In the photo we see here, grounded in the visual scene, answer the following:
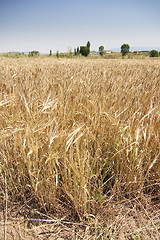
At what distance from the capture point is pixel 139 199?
93cm

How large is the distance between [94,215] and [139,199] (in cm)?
27

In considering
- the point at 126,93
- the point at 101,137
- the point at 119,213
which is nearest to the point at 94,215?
the point at 119,213

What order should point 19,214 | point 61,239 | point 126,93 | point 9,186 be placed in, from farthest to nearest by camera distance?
point 126,93 → point 9,186 → point 19,214 → point 61,239

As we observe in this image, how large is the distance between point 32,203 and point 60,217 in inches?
6.8

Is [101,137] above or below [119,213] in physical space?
above

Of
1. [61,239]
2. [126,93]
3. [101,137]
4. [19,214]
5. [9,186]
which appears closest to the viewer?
[61,239]

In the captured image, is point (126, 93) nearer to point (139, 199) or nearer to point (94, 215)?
point (139, 199)

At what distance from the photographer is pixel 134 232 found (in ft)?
2.46

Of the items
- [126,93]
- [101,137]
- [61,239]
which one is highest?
[126,93]

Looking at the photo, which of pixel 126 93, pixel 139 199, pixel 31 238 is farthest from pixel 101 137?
pixel 126 93

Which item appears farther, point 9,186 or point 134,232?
point 9,186

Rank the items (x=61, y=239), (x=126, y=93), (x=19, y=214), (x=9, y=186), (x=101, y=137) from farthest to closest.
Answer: (x=126, y=93), (x=101, y=137), (x=9, y=186), (x=19, y=214), (x=61, y=239)

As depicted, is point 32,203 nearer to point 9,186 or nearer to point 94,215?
point 9,186

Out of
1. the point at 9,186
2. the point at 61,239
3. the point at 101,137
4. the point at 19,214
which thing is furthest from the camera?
the point at 101,137
